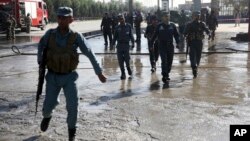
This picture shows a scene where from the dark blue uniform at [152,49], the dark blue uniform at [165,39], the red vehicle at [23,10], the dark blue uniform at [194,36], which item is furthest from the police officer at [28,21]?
the dark blue uniform at [165,39]

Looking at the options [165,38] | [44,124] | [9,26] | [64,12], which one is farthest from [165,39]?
[9,26]

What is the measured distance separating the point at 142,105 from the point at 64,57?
2689 mm

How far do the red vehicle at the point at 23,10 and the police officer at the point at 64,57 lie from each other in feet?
92.9

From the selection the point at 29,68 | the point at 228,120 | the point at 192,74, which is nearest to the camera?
the point at 228,120

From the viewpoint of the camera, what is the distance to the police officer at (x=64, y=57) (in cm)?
534

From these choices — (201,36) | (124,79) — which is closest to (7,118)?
(124,79)

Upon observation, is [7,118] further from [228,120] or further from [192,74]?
[192,74]

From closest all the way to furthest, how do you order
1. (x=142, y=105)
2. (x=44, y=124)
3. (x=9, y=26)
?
(x=44, y=124) → (x=142, y=105) → (x=9, y=26)

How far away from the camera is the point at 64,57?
17.5ft

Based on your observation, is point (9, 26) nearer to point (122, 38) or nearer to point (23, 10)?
point (23, 10)

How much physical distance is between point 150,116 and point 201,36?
4.45m

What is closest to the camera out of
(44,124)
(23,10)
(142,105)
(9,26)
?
(44,124)

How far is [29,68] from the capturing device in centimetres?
1309

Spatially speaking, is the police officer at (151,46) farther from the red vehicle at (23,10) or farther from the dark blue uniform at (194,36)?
the red vehicle at (23,10)
